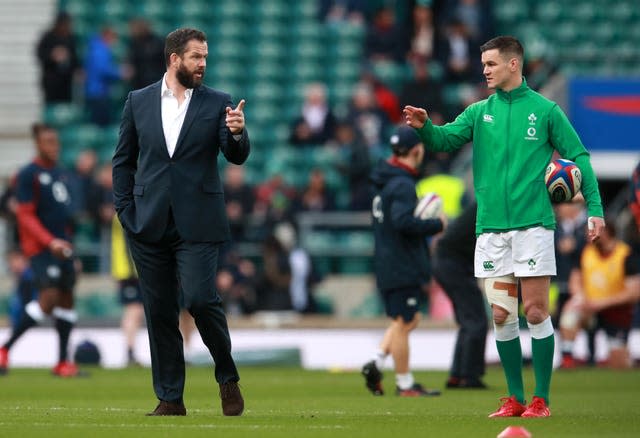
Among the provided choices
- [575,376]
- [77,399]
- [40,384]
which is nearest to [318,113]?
[575,376]

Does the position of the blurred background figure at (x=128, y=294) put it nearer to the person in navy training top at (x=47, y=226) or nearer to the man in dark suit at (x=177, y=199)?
the person in navy training top at (x=47, y=226)

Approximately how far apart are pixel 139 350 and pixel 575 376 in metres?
5.47

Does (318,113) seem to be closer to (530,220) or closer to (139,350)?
(139,350)

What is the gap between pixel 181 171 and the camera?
8.81m

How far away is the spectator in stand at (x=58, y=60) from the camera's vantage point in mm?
23672

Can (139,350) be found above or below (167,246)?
below

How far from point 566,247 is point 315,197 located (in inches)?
152

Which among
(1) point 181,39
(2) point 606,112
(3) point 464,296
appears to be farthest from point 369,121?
(1) point 181,39

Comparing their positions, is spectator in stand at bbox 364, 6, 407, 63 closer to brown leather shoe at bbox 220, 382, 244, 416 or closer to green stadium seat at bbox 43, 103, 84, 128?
green stadium seat at bbox 43, 103, 84, 128

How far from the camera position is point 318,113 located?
2245cm

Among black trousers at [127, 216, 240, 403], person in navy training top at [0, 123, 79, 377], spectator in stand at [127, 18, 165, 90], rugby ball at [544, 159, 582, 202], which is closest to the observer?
black trousers at [127, 216, 240, 403]

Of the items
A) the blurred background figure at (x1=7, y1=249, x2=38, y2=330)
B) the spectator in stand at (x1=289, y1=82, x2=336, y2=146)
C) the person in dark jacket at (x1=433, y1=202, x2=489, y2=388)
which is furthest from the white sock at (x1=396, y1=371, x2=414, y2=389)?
the spectator in stand at (x1=289, y1=82, x2=336, y2=146)

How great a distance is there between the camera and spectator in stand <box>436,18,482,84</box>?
2373 cm

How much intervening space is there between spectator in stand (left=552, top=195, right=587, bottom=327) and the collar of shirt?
9390 millimetres
